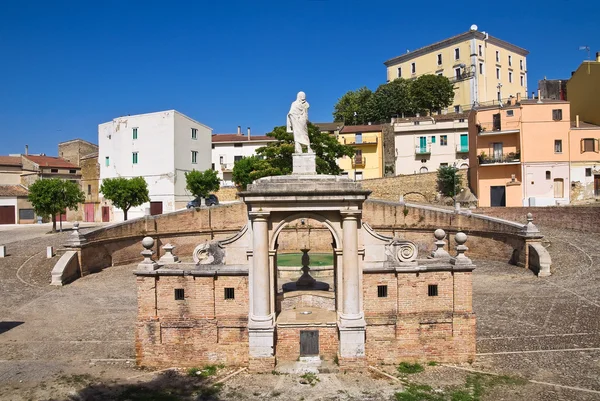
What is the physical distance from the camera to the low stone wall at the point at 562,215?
27077 millimetres

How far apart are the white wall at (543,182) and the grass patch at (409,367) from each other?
93.4 ft

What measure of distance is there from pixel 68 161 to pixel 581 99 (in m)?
59.7

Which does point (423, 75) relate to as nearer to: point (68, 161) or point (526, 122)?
point (526, 122)

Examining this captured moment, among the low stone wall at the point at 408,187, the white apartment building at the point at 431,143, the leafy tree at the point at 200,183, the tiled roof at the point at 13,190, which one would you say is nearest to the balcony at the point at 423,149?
the white apartment building at the point at 431,143

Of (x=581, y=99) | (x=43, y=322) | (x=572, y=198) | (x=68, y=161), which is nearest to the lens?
(x=43, y=322)

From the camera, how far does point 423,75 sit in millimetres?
66250

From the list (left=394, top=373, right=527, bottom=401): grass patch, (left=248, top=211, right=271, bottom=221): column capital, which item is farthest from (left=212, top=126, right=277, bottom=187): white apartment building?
(left=394, top=373, right=527, bottom=401): grass patch

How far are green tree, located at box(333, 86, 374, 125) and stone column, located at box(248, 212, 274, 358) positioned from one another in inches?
2163

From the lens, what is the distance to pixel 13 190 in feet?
156

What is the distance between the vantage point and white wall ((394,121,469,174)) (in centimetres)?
5094

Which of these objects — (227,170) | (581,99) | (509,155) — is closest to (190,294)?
(509,155)

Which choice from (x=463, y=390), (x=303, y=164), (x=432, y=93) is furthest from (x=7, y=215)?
(x=432, y=93)

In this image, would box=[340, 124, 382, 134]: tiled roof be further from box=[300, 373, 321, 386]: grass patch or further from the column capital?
box=[300, 373, 321, 386]: grass patch

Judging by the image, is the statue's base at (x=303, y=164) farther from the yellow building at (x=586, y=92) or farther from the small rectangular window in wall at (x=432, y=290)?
the yellow building at (x=586, y=92)
